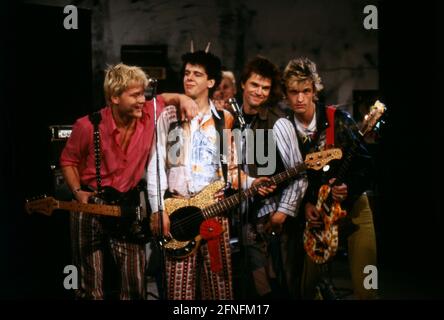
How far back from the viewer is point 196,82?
4.38 m

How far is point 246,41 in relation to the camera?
175 inches

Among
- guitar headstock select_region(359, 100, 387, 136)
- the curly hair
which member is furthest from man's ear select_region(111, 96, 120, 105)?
guitar headstock select_region(359, 100, 387, 136)

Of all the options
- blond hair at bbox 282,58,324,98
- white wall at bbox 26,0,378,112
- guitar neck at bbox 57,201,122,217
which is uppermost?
white wall at bbox 26,0,378,112

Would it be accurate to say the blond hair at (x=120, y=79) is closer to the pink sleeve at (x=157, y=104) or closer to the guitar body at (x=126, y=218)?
the pink sleeve at (x=157, y=104)

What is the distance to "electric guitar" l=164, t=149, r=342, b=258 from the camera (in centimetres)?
430

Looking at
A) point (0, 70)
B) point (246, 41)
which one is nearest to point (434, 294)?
point (246, 41)

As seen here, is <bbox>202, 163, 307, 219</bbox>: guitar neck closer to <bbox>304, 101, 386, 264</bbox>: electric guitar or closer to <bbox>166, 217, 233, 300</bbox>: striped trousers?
<bbox>166, 217, 233, 300</bbox>: striped trousers

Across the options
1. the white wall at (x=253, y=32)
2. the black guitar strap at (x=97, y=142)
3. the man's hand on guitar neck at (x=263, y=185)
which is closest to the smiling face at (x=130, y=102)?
the black guitar strap at (x=97, y=142)

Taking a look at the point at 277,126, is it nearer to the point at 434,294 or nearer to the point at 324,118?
the point at 324,118

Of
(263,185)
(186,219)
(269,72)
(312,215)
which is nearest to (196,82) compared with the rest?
(269,72)

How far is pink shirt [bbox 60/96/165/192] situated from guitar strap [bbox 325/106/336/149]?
124 centimetres

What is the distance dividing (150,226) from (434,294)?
2269 mm

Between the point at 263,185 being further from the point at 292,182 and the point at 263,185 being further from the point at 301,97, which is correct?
the point at 301,97

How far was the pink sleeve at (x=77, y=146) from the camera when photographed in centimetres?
431
